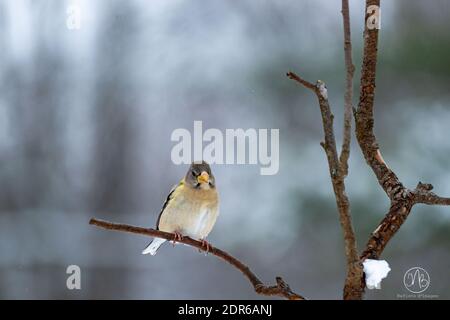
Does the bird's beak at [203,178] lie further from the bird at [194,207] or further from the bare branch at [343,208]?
the bare branch at [343,208]

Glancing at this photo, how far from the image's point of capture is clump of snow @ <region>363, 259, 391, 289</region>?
132 cm

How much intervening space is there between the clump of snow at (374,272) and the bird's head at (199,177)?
1.36 metres

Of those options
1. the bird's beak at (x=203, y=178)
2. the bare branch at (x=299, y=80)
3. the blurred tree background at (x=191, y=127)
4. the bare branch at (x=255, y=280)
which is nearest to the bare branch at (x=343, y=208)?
the bare branch at (x=299, y=80)

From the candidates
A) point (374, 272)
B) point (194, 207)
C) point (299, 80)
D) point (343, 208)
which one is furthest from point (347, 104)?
point (194, 207)

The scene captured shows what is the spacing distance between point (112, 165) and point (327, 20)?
168 centimetres

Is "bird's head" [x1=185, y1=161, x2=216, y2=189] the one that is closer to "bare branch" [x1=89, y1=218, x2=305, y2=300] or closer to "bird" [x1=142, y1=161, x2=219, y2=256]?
"bird" [x1=142, y1=161, x2=219, y2=256]

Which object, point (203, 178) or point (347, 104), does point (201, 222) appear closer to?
point (203, 178)

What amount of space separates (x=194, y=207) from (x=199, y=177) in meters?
0.12

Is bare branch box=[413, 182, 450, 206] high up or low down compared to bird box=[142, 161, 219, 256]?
down

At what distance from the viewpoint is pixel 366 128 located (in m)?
1.66

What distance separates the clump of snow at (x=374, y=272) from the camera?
4.33ft

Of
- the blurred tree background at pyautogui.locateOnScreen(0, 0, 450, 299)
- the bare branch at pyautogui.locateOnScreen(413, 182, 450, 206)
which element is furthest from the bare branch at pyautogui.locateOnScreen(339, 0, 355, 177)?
the blurred tree background at pyautogui.locateOnScreen(0, 0, 450, 299)
